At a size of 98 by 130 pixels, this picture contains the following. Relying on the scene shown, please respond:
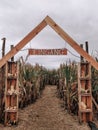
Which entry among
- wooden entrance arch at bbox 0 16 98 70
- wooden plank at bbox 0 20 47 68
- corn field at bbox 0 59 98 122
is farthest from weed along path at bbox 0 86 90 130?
wooden plank at bbox 0 20 47 68

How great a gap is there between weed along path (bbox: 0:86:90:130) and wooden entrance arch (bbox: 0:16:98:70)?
2020mm

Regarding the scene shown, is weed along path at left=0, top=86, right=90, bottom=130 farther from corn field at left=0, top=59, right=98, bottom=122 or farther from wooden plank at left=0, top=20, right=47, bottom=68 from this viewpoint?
wooden plank at left=0, top=20, right=47, bottom=68

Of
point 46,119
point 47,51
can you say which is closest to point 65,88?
point 46,119

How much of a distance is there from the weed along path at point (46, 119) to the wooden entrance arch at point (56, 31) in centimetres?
202

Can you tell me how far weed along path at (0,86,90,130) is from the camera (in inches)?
335

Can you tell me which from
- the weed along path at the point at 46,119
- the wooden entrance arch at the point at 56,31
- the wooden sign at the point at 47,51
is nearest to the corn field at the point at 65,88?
the weed along path at the point at 46,119

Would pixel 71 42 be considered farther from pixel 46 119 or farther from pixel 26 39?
pixel 46 119

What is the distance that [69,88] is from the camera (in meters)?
10.3

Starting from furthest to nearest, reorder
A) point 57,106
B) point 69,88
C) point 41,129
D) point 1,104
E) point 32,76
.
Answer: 1. point 32,76
2. point 57,106
3. point 69,88
4. point 1,104
5. point 41,129

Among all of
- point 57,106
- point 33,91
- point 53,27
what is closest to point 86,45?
point 53,27

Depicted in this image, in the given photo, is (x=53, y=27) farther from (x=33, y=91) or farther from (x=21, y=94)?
(x=33, y=91)

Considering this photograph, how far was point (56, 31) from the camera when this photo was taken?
9.04m

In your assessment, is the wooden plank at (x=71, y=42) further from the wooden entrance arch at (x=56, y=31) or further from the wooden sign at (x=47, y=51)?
the wooden sign at (x=47, y=51)

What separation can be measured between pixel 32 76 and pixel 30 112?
2518 millimetres
